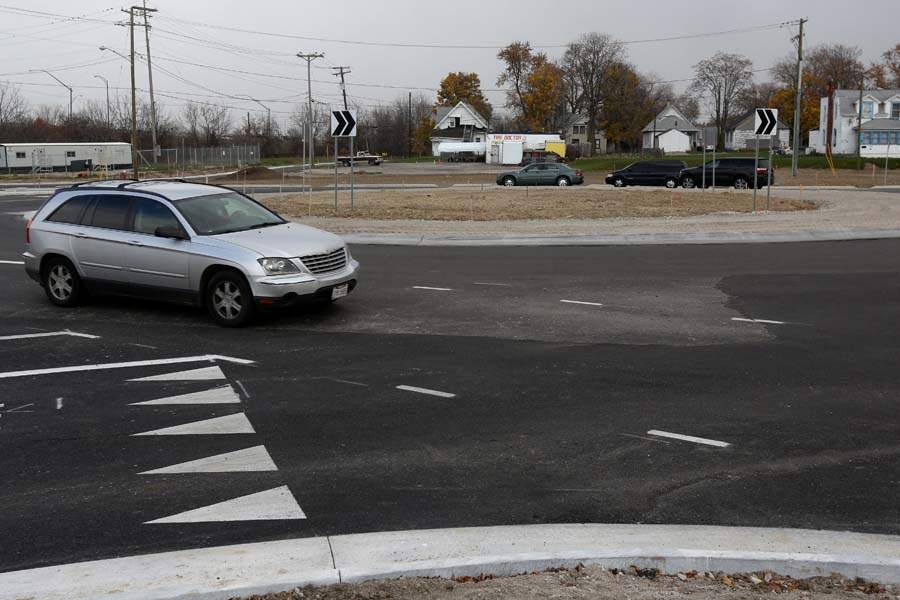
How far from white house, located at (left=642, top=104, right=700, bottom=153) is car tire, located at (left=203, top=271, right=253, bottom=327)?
12255cm

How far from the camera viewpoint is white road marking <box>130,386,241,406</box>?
7711mm

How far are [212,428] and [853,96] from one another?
11226cm

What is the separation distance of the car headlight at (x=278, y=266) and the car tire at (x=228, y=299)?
0.30 meters

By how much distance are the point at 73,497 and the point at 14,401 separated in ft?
8.69

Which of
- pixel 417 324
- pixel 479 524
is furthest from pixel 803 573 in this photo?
pixel 417 324

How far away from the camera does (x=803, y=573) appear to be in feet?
14.6

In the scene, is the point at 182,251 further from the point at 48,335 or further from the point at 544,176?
the point at 544,176

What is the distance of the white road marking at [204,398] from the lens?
771 centimetres

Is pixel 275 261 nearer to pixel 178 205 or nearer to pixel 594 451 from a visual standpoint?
pixel 178 205

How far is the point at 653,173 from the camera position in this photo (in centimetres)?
4559

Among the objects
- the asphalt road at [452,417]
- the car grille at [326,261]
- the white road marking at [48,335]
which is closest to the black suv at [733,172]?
the asphalt road at [452,417]

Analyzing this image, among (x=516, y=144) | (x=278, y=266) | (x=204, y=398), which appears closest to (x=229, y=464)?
(x=204, y=398)

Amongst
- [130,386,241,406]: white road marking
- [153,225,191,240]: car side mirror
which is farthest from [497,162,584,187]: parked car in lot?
[130,386,241,406]: white road marking

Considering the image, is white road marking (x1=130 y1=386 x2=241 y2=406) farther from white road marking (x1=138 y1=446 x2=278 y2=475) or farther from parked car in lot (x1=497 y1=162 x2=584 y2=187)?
parked car in lot (x1=497 y1=162 x2=584 y2=187)
